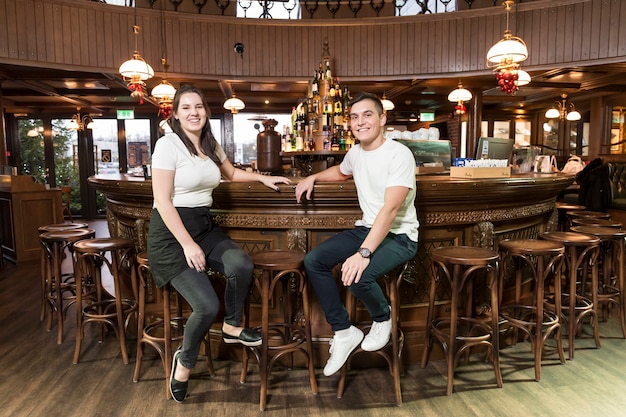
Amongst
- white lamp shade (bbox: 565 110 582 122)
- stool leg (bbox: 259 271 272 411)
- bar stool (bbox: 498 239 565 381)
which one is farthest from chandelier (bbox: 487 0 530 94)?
white lamp shade (bbox: 565 110 582 122)

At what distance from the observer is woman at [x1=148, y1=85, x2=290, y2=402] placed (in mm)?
2270

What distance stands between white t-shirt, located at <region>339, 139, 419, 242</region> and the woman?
695mm

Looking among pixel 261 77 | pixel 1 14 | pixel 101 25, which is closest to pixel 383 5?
pixel 261 77

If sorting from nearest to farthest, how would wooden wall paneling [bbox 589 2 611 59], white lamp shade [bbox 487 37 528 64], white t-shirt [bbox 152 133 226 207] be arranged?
white t-shirt [bbox 152 133 226 207], white lamp shade [bbox 487 37 528 64], wooden wall paneling [bbox 589 2 611 59]

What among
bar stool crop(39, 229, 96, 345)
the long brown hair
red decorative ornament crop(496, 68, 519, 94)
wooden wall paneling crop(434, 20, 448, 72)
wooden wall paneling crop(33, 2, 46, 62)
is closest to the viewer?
the long brown hair

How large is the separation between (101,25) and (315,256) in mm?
6094

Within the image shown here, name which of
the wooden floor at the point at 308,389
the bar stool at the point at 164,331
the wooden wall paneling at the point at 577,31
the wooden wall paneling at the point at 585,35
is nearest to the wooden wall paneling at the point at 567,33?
the wooden wall paneling at the point at 577,31

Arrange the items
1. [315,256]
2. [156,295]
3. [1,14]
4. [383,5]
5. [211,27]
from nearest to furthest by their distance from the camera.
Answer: [315,256], [156,295], [1,14], [211,27], [383,5]

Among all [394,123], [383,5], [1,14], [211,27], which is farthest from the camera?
[394,123]

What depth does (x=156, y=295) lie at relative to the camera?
3.46m

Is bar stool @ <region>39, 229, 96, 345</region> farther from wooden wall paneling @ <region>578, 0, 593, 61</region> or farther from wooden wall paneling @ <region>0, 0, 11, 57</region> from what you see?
wooden wall paneling @ <region>578, 0, 593, 61</region>

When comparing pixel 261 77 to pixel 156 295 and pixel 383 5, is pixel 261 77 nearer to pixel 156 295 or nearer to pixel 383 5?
pixel 383 5

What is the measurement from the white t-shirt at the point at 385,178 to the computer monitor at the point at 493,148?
195cm

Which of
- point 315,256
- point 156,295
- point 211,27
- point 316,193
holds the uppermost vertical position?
point 211,27
